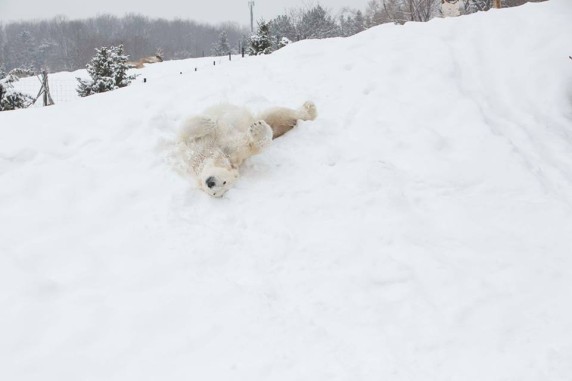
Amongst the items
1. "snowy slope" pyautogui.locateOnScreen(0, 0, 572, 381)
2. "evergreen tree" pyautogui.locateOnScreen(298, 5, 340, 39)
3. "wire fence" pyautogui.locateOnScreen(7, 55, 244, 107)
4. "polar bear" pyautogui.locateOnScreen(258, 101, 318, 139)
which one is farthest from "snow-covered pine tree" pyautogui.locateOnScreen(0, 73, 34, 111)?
"evergreen tree" pyautogui.locateOnScreen(298, 5, 340, 39)

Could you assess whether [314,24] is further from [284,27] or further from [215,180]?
[215,180]

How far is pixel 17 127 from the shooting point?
5.25 metres

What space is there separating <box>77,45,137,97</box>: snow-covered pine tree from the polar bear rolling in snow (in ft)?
45.9

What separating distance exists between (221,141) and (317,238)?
1.61m

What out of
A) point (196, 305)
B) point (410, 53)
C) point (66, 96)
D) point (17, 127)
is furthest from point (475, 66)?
point (66, 96)

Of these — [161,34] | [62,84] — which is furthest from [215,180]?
[161,34]

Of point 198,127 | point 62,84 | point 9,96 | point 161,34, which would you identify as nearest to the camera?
point 198,127

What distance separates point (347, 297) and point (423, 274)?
58cm

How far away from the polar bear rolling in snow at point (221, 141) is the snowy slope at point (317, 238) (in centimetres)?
20

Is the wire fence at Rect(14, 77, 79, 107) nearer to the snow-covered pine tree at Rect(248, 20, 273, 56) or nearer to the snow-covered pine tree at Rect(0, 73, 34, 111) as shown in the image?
the snow-covered pine tree at Rect(0, 73, 34, 111)

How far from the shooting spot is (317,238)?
3.60 metres

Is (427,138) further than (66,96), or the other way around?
(66,96)

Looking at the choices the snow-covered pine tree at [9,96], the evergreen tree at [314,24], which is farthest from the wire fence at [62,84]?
the evergreen tree at [314,24]

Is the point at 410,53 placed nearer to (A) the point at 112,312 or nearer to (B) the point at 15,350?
(A) the point at 112,312
